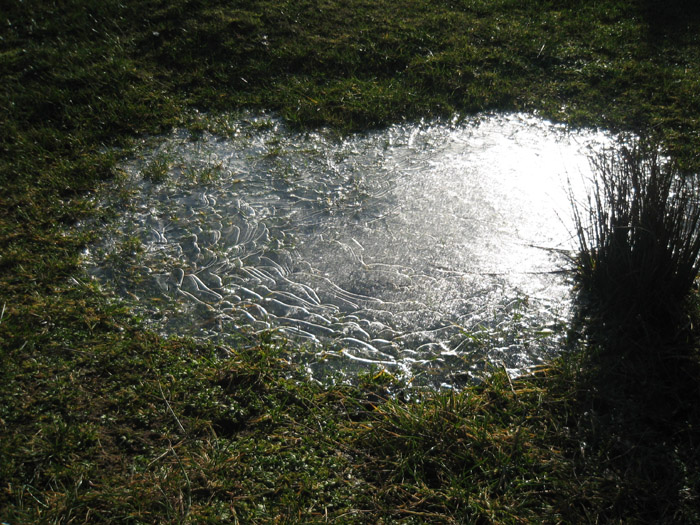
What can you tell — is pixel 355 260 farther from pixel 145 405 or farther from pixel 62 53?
pixel 62 53

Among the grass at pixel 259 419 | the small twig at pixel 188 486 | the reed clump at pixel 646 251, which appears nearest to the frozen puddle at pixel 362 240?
the grass at pixel 259 419

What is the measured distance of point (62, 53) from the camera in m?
5.67

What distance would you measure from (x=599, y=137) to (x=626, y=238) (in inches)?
85.1

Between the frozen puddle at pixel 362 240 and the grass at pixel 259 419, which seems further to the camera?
the frozen puddle at pixel 362 240

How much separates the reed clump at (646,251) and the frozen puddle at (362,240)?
0.36m

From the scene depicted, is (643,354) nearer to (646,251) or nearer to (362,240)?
(646,251)

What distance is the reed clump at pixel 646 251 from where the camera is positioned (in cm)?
261

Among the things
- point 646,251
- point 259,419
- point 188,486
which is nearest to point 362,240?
point 259,419

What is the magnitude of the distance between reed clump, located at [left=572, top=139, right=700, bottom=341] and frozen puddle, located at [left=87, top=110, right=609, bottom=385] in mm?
362

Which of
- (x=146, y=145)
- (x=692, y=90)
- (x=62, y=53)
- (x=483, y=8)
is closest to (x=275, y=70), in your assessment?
(x=146, y=145)

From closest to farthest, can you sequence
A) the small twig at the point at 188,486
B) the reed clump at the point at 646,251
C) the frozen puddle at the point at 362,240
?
the small twig at the point at 188,486 < the reed clump at the point at 646,251 < the frozen puddle at the point at 362,240

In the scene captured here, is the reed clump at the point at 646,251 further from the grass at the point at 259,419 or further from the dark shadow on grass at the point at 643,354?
the grass at the point at 259,419

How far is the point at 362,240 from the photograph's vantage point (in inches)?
146

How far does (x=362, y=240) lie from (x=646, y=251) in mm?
1744
